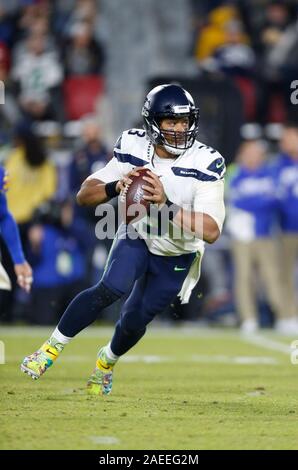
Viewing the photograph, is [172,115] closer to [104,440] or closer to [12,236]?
[12,236]

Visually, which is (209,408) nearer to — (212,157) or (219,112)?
(212,157)

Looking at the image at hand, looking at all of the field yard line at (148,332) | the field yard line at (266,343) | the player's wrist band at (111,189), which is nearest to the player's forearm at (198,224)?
the player's wrist band at (111,189)

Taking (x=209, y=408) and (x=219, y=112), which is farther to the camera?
(x=219, y=112)

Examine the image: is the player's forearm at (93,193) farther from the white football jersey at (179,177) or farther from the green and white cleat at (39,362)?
the green and white cleat at (39,362)

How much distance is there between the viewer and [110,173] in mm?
6523

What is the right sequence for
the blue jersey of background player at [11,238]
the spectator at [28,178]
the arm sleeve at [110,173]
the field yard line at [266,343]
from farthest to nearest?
the spectator at [28,178] → the field yard line at [266,343] → the blue jersey of background player at [11,238] → the arm sleeve at [110,173]

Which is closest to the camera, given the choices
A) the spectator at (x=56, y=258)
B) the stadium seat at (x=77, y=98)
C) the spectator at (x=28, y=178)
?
the spectator at (x=56, y=258)

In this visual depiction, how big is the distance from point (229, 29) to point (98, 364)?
25.7ft

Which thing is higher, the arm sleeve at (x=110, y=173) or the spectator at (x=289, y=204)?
the arm sleeve at (x=110, y=173)

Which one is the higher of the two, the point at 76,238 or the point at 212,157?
the point at 212,157

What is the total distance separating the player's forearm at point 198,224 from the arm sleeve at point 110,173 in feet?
1.77

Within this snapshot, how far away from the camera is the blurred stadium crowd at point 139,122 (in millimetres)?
11703

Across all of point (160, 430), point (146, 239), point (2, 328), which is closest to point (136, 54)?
point (2, 328)
